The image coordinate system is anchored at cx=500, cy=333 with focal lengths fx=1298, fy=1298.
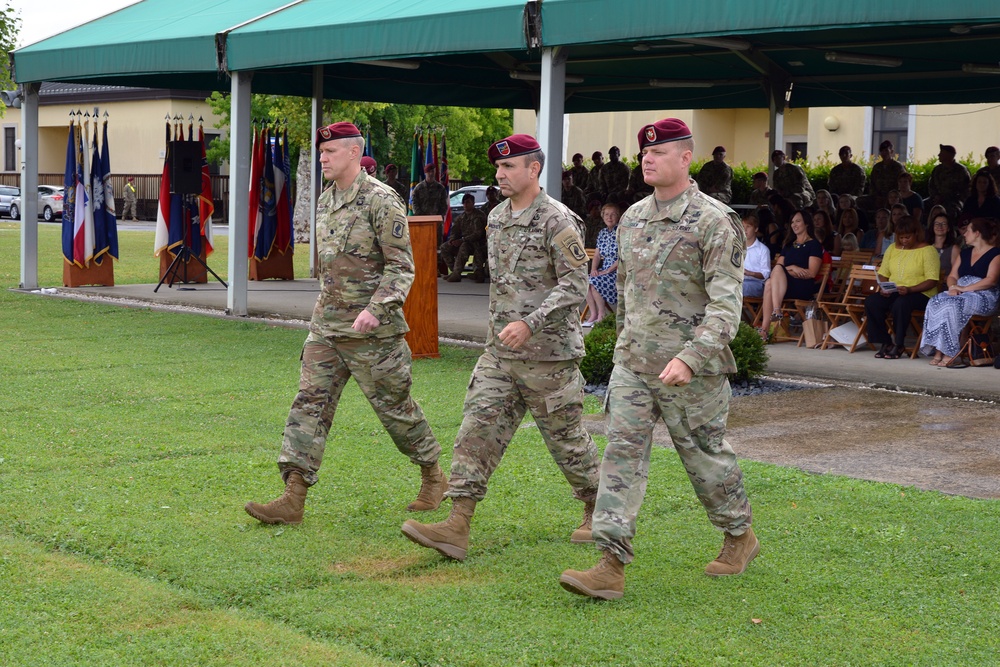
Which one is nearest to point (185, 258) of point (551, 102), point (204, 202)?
point (204, 202)

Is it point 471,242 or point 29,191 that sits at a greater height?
point 29,191

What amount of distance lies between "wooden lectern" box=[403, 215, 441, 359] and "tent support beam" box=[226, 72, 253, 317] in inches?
160

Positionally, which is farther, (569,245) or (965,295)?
(965,295)

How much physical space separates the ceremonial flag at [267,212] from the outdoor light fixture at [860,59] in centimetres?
852

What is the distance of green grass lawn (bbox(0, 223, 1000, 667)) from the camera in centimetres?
450

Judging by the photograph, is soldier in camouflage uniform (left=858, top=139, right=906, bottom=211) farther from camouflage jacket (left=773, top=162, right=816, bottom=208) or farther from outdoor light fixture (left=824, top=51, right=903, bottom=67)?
outdoor light fixture (left=824, top=51, right=903, bottom=67)

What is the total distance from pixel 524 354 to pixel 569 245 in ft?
1.66

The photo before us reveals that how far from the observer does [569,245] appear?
556cm

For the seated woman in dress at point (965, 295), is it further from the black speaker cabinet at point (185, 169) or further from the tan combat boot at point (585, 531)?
the black speaker cabinet at point (185, 169)

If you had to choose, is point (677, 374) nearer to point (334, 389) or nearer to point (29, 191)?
point (334, 389)

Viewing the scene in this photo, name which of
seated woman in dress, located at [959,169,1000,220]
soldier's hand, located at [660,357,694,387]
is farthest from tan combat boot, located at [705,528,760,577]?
seated woman in dress, located at [959,169,1000,220]

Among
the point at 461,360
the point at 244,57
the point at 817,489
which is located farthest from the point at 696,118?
the point at 817,489

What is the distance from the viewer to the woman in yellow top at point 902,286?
39.8 feet

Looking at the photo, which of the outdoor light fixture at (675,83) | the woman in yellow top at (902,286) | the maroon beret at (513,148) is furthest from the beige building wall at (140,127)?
the maroon beret at (513,148)
